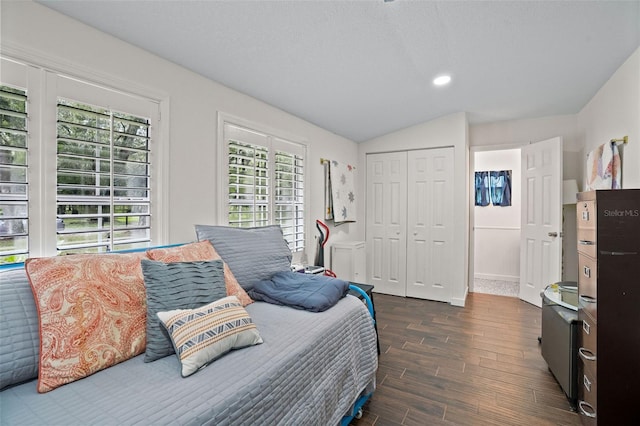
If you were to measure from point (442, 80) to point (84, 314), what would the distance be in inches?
129

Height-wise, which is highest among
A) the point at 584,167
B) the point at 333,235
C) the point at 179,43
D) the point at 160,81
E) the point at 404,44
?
the point at 404,44

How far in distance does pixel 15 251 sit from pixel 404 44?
2.68m

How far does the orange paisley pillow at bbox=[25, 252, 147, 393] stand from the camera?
112 centimetres

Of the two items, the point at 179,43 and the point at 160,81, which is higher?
the point at 179,43

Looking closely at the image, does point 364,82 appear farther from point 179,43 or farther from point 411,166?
point 411,166

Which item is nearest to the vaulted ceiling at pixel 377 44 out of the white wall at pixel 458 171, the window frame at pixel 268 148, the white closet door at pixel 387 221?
the window frame at pixel 268 148

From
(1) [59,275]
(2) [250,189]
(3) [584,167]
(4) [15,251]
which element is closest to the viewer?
(1) [59,275]

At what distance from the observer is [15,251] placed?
4.72 ft

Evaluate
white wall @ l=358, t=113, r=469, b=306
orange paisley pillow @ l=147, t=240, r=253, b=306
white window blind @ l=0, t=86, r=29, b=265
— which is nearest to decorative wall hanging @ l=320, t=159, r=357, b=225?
white wall @ l=358, t=113, r=469, b=306

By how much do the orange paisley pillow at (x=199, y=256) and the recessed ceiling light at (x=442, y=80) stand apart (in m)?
2.58

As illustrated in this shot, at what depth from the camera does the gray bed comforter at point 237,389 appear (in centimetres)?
95

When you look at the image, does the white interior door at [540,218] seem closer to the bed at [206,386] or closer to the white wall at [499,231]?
the white wall at [499,231]

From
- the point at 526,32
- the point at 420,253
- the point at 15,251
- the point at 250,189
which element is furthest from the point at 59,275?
the point at 420,253

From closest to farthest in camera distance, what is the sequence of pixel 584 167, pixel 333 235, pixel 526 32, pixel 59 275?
pixel 59 275 → pixel 526 32 → pixel 584 167 → pixel 333 235
